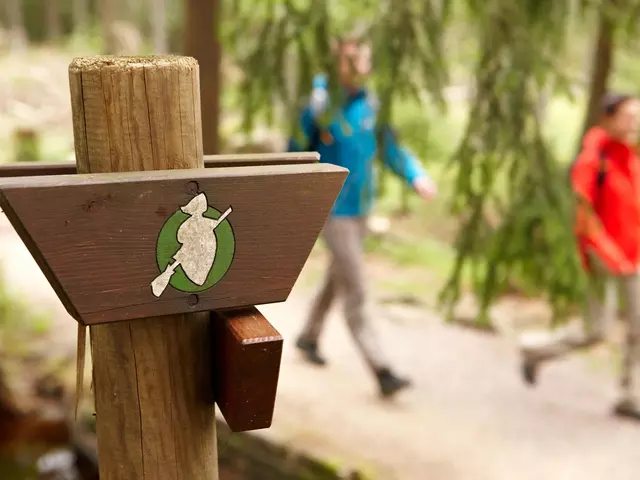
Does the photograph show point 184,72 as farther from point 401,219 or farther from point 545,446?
point 401,219

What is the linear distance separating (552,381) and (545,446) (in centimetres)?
99

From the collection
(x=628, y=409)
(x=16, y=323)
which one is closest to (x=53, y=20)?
(x=16, y=323)

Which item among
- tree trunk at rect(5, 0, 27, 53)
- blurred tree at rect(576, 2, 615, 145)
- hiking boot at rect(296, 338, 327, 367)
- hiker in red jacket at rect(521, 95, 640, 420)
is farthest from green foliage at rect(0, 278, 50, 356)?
tree trunk at rect(5, 0, 27, 53)

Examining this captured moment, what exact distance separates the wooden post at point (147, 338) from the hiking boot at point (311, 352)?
11.0ft

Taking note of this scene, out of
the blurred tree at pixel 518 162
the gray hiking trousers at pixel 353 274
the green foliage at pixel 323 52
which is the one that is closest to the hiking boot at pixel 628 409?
the blurred tree at pixel 518 162

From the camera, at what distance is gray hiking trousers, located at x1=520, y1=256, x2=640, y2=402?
384 cm

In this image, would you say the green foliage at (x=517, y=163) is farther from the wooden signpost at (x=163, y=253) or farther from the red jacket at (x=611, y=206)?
the wooden signpost at (x=163, y=253)

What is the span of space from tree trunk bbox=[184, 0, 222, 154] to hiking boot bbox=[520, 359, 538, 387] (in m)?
2.60

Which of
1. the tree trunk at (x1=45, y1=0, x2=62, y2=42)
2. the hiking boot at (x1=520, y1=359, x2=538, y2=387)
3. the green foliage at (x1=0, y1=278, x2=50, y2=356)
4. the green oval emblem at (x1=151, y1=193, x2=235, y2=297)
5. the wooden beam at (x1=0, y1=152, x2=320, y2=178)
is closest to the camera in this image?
the green oval emblem at (x1=151, y1=193, x2=235, y2=297)

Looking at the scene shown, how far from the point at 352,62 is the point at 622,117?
5.01ft

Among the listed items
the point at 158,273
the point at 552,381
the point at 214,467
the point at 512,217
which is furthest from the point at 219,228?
the point at 552,381

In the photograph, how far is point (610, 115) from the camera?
3.77 metres

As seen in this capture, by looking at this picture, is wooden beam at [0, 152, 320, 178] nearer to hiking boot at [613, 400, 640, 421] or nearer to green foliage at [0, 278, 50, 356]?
hiking boot at [613, 400, 640, 421]

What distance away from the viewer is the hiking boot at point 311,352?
4.89 metres
